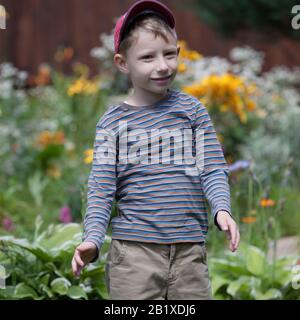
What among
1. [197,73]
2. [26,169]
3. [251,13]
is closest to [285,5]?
[251,13]

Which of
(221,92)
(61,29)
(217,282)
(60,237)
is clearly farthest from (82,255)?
(61,29)

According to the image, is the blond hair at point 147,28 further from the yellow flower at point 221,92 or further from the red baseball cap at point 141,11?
the yellow flower at point 221,92

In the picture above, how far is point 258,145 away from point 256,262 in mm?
2559

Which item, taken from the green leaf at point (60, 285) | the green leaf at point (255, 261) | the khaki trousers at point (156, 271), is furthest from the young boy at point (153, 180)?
the green leaf at point (255, 261)

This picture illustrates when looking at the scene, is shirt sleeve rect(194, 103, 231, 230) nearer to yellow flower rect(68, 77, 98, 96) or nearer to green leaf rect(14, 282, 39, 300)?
green leaf rect(14, 282, 39, 300)

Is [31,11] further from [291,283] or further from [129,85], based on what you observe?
[291,283]

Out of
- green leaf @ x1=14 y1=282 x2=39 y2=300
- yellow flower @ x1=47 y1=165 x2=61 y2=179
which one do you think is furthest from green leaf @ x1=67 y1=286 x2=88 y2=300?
yellow flower @ x1=47 y1=165 x2=61 y2=179

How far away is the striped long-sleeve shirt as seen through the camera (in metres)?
2.33

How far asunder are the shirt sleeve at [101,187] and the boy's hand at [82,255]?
45 millimetres

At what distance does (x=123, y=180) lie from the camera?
2.40 metres

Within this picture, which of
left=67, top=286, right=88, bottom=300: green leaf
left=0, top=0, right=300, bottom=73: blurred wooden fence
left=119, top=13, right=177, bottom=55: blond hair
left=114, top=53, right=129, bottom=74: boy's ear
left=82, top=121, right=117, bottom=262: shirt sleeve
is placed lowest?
left=67, top=286, right=88, bottom=300: green leaf

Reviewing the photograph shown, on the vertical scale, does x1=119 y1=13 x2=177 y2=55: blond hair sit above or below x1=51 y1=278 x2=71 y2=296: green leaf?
above

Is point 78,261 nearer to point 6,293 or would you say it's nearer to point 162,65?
point 162,65

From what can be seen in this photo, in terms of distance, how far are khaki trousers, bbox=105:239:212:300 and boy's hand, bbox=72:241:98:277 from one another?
0.45 ft
